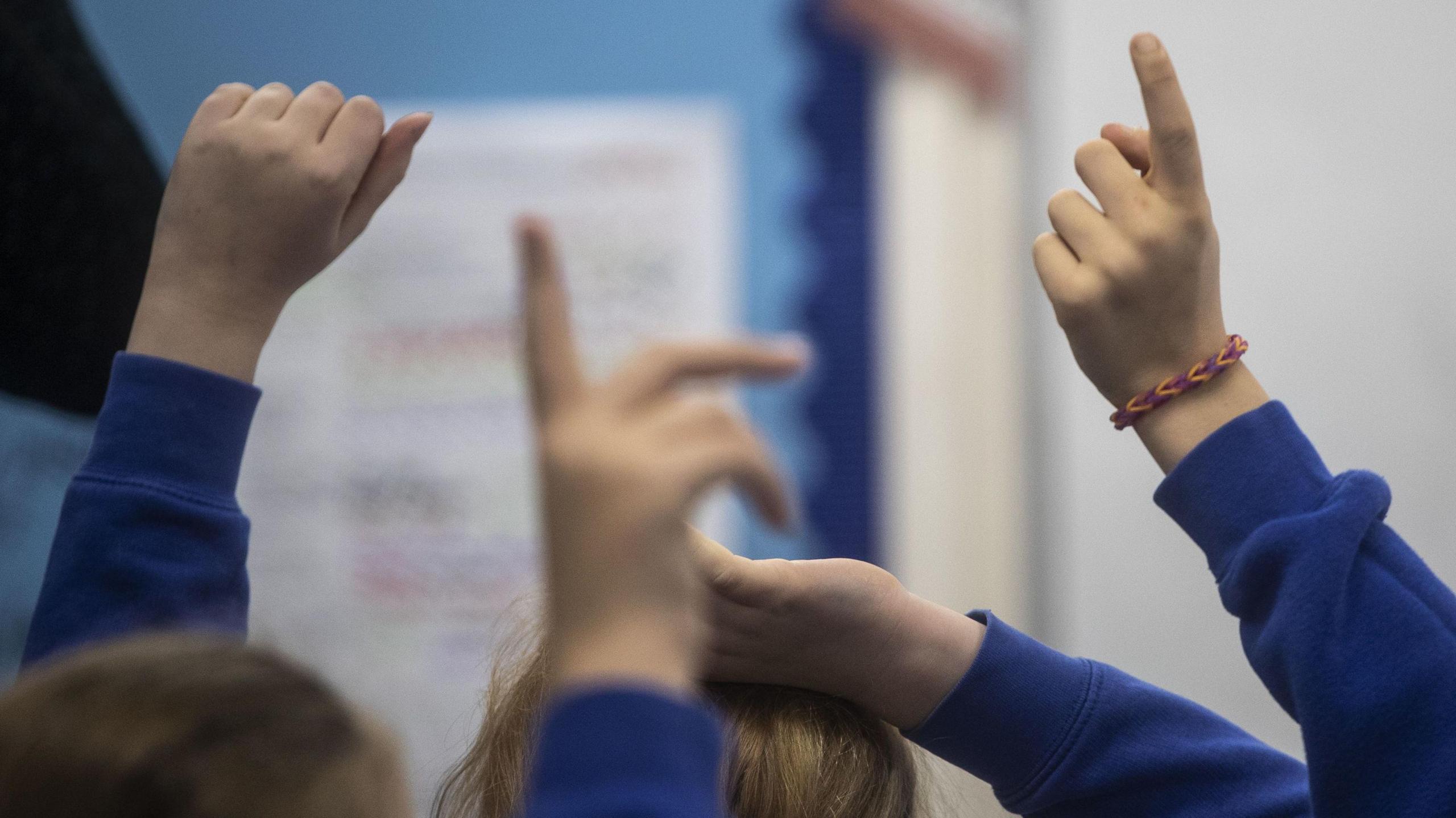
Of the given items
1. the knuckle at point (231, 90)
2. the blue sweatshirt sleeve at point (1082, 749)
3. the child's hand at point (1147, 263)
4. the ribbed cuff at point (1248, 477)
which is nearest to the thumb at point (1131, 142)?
the child's hand at point (1147, 263)

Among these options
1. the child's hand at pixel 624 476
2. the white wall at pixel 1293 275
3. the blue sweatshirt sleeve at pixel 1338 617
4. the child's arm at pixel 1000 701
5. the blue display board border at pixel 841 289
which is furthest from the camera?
the blue display board border at pixel 841 289

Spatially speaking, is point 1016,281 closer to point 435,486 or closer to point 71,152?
point 435,486

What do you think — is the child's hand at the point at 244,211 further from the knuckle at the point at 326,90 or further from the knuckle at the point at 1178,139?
the knuckle at the point at 1178,139

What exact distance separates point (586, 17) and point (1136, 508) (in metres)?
0.87

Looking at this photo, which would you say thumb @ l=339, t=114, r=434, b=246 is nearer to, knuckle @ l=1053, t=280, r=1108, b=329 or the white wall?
knuckle @ l=1053, t=280, r=1108, b=329

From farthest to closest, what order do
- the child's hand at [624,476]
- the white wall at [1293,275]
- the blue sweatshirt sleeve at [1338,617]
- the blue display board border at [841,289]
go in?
→ the blue display board border at [841,289] → the white wall at [1293,275] → the blue sweatshirt sleeve at [1338,617] → the child's hand at [624,476]

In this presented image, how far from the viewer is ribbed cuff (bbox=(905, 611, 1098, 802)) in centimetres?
48

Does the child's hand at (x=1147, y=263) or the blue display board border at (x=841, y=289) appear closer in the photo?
the child's hand at (x=1147, y=263)

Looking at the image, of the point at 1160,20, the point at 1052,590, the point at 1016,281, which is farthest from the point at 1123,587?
the point at 1160,20

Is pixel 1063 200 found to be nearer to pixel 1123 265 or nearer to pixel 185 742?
pixel 1123 265

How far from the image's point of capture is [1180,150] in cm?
38

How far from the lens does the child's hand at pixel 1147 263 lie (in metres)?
0.38

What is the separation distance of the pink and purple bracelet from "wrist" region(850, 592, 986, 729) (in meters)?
0.13

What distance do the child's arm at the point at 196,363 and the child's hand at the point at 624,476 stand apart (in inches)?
7.2
